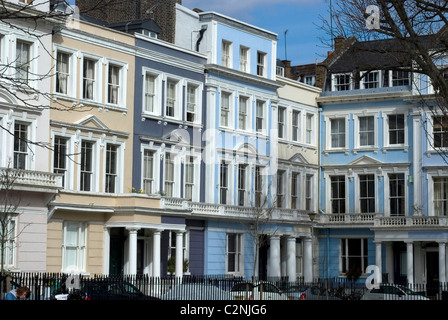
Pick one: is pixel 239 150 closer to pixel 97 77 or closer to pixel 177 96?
pixel 177 96

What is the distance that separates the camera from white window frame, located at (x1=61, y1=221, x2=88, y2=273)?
38.1m

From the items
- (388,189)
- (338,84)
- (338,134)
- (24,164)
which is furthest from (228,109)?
(24,164)

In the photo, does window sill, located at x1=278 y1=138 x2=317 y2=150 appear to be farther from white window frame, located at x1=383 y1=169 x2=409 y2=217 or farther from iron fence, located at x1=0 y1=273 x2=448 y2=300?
iron fence, located at x1=0 y1=273 x2=448 y2=300

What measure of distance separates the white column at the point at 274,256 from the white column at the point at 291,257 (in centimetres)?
136

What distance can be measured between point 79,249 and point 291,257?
16441 mm

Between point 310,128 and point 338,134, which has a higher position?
point 310,128

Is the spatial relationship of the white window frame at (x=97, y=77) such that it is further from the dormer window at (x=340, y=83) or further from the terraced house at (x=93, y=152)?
the dormer window at (x=340, y=83)

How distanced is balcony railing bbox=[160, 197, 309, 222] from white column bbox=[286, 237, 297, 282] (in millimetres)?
1280

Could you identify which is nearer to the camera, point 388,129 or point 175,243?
point 175,243

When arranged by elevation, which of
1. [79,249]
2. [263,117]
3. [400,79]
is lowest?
[79,249]

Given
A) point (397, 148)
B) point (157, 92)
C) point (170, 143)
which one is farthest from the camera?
point (397, 148)

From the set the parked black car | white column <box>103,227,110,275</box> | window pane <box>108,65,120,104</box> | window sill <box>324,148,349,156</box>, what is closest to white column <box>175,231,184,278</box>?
white column <box>103,227,110,275</box>

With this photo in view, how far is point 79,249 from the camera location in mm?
38875
